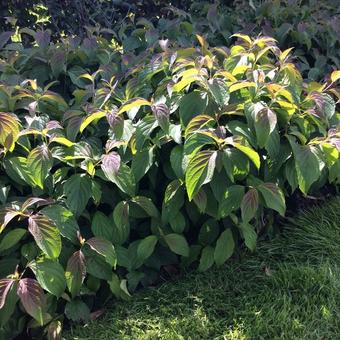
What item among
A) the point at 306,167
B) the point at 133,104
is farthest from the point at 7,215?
the point at 306,167

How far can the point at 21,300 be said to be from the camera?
1.95 m

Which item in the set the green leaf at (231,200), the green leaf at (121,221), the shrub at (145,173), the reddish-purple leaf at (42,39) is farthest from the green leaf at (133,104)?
the reddish-purple leaf at (42,39)

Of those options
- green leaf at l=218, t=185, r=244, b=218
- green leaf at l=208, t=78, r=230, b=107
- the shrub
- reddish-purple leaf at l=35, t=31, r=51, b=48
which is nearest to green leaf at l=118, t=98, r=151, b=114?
the shrub

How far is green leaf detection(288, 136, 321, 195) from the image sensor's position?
2150 millimetres

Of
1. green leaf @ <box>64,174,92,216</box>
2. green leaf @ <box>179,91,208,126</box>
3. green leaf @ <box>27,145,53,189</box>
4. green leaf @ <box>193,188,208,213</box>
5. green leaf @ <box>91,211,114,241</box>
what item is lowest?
green leaf @ <box>91,211,114,241</box>

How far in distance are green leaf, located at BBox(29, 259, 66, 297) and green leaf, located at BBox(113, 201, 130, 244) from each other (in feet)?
0.94

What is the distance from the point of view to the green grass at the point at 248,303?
2148mm

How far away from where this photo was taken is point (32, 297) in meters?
1.96

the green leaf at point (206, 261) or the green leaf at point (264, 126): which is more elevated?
the green leaf at point (264, 126)

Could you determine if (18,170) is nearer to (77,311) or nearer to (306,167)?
(77,311)

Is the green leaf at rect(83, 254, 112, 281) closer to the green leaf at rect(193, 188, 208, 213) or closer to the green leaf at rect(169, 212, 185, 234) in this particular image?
the green leaf at rect(169, 212, 185, 234)

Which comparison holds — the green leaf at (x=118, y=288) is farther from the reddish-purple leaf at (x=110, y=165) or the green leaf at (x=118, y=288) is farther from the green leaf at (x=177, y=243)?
the reddish-purple leaf at (x=110, y=165)

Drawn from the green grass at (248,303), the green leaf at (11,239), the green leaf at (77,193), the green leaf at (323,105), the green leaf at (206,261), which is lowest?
the green grass at (248,303)

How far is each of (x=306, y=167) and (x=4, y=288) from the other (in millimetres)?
1180
